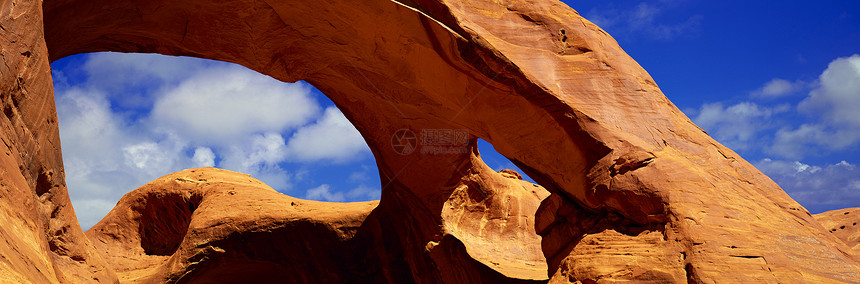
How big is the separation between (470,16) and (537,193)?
425 cm

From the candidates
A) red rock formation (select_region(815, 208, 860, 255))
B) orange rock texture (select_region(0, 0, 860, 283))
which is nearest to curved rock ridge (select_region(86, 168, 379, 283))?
orange rock texture (select_region(0, 0, 860, 283))

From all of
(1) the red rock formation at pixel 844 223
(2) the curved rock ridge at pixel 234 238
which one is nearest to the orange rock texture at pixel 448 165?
(2) the curved rock ridge at pixel 234 238

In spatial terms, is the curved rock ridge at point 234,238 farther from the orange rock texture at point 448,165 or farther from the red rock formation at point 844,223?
the red rock formation at point 844,223

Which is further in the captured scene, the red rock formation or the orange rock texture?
the red rock formation

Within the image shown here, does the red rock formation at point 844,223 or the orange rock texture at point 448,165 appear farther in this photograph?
the red rock formation at point 844,223

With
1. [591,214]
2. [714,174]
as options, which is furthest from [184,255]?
[714,174]

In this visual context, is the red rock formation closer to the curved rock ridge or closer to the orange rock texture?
the orange rock texture

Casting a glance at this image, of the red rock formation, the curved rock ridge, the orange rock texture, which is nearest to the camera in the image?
the orange rock texture

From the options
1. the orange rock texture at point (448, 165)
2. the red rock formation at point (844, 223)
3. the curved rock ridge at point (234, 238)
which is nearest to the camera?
the orange rock texture at point (448, 165)

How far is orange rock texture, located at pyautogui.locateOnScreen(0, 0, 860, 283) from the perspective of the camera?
427 centimetres

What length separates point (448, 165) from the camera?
26.8ft

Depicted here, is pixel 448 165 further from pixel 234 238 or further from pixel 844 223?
pixel 844 223

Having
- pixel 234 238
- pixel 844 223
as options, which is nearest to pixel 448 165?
pixel 234 238

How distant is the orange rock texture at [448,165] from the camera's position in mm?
4270
